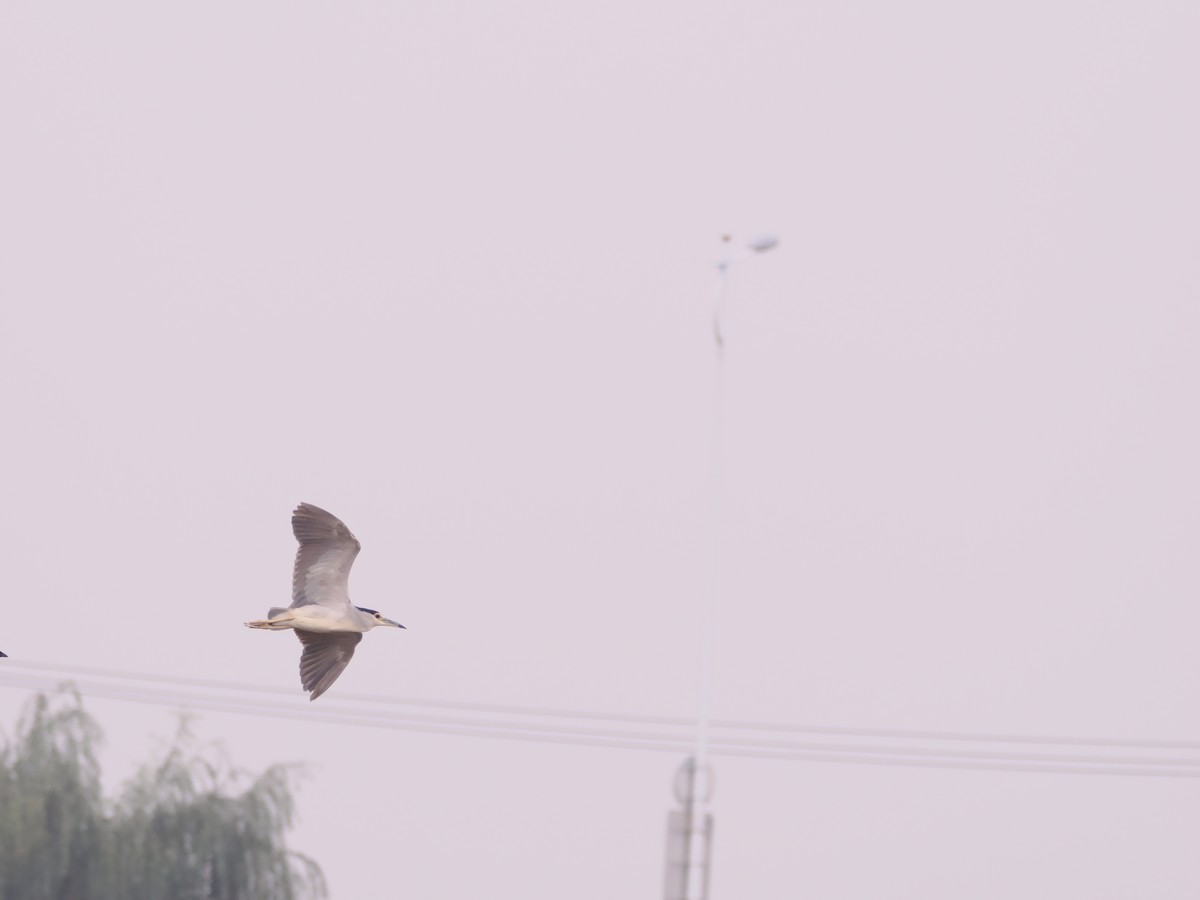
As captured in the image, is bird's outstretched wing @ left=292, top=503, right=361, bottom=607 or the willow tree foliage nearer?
bird's outstretched wing @ left=292, top=503, right=361, bottom=607

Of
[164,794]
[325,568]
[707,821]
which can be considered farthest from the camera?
[164,794]

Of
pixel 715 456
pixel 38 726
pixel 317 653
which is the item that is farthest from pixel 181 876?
pixel 715 456

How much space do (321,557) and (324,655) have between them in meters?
1.06

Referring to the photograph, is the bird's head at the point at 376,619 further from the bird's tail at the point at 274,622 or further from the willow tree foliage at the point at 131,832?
the willow tree foliage at the point at 131,832

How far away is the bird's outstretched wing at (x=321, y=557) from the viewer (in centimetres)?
2273

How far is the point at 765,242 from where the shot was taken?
17844 mm

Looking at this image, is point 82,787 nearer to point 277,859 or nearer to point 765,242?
point 277,859

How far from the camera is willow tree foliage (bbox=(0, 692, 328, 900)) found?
115 ft

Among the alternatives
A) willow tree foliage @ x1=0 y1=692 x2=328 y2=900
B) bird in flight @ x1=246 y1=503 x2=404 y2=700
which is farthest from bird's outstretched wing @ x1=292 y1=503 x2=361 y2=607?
willow tree foliage @ x1=0 y1=692 x2=328 y2=900

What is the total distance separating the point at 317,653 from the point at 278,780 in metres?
15.0

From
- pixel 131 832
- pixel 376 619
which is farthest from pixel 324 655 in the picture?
pixel 131 832

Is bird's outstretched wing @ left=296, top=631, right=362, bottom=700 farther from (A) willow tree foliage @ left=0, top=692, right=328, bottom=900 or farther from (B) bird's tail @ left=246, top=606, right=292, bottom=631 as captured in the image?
(A) willow tree foliage @ left=0, top=692, right=328, bottom=900

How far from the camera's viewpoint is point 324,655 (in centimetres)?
2302

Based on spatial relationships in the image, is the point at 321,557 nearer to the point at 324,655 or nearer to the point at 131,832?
the point at 324,655
